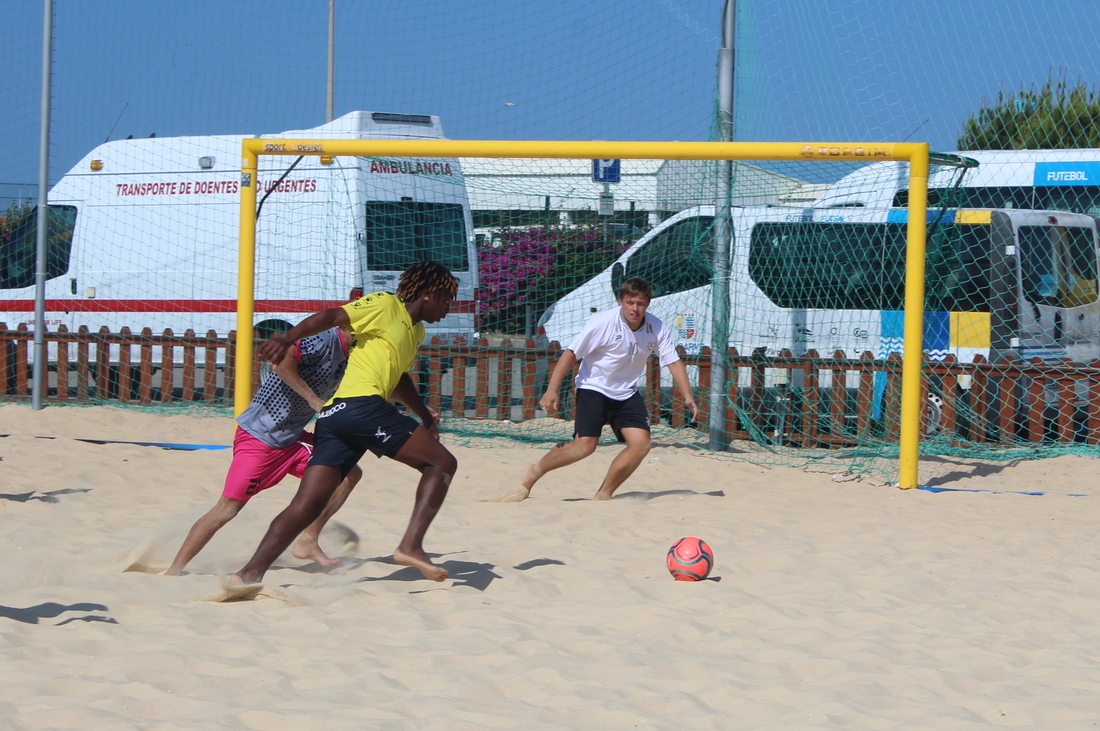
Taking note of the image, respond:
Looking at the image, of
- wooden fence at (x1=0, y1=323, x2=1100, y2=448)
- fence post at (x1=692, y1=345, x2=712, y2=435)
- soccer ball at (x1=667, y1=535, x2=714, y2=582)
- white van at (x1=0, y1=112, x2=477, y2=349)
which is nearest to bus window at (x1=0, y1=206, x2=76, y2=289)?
white van at (x1=0, y1=112, x2=477, y2=349)

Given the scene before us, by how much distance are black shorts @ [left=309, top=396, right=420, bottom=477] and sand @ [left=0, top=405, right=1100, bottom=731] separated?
0.59 m

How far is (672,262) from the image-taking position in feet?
36.5

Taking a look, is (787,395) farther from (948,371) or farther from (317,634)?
(317,634)

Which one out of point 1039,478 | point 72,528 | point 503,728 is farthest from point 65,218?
point 503,728

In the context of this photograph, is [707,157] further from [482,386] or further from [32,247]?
[32,247]

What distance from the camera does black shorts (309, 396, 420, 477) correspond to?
4.46m

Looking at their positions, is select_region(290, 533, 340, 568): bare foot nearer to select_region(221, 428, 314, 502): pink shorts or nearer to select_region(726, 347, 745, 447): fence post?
select_region(221, 428, 314, 502): pink shorts

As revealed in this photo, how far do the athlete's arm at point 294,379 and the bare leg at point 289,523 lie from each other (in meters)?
0.36

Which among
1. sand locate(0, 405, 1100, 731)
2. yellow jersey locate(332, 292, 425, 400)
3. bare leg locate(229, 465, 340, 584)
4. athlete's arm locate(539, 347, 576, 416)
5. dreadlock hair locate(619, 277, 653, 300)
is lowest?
sand locate(0, 405, 1100, 731)

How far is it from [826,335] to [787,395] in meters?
1.13

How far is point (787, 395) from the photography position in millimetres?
9992

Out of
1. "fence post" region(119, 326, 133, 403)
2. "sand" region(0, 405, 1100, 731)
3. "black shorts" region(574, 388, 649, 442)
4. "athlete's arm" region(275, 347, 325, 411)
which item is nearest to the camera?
"sand" region(0, 405, 1100, 731)

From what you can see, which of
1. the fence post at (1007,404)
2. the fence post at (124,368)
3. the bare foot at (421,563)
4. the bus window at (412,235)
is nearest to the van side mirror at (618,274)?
the bus window at (412,235)

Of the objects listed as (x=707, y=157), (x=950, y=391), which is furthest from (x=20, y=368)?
(x=950, y=391)
